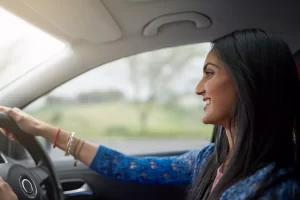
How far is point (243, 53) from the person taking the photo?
128cm

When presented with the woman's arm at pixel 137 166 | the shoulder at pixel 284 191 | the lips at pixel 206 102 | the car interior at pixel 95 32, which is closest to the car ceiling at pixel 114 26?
the car interior at pixel 95 32

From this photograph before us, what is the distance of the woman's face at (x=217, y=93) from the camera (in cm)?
129

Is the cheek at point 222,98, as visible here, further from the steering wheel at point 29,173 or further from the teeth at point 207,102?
the steering wheel at point 29,173

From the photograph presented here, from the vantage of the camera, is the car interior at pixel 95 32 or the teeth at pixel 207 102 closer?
the teeth at pixel 207 102

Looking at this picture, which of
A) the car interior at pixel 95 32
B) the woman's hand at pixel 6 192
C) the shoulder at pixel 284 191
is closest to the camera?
the shoulder at pixel 284 191

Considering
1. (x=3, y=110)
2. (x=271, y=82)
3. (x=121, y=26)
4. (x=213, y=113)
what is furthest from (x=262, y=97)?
(x=3, y=110)

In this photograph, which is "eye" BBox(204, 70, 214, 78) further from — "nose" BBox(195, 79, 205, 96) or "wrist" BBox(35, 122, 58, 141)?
"wrist" BBox(35, 122, 58, 141)

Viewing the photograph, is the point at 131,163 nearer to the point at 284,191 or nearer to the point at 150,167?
the point at 150,167

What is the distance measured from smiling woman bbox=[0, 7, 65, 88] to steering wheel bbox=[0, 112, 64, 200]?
0.80ft

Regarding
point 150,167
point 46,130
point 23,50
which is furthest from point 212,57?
point 23,50

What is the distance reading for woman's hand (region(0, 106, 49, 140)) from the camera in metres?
1.60

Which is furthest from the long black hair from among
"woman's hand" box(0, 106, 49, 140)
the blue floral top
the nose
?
"woman's hand" box(0, 106, 49, 140)

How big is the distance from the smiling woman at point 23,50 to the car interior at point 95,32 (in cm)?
2

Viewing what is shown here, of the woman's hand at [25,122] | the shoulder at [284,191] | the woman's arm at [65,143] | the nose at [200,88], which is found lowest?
the shoulder at [284,191]
